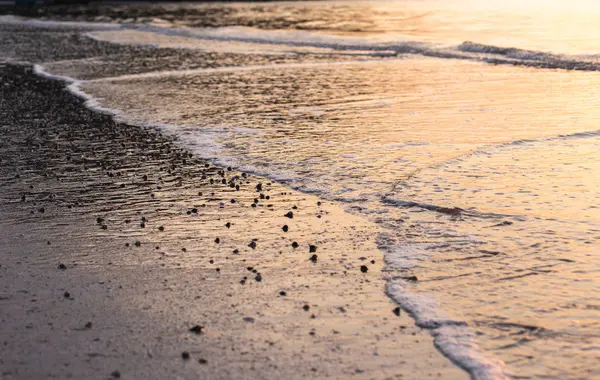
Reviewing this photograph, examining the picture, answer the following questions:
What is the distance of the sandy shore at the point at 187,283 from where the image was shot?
5.35m

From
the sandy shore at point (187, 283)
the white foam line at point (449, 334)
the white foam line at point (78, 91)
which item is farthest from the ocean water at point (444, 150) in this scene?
the sandy shore at point (187, 283)

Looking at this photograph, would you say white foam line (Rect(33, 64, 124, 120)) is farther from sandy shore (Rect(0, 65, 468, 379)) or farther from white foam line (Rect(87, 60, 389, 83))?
sandy shore (Rect(0, 65, 468, 379))

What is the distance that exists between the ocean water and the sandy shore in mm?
394

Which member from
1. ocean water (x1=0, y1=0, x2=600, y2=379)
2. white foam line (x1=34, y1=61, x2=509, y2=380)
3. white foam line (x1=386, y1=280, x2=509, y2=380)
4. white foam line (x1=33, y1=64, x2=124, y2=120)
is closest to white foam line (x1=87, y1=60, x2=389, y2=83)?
ocean water (x1=0, y1=0, x2=600, y2=379)

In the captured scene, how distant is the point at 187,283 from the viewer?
22.1 ft

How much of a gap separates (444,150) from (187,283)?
5.88 metres

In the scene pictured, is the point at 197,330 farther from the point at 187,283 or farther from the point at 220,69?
the point at 220,69

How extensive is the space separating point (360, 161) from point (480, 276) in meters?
4.55

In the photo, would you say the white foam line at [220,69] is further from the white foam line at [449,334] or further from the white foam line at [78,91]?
the white foam line at [449,334]

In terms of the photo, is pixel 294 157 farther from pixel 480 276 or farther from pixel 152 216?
pixel 480 276

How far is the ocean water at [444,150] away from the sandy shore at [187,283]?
394 millimetres

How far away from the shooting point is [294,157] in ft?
38.0

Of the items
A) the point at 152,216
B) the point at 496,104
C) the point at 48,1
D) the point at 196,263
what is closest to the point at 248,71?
the point at 496,104

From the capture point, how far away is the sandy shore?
535 centimetres
